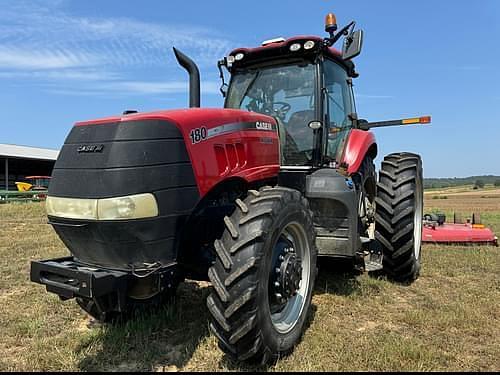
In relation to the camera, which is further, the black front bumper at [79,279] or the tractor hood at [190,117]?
the tractor hood at [190,117]

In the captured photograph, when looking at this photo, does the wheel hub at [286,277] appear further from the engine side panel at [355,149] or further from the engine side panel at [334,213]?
the engine side panel at [355,149]

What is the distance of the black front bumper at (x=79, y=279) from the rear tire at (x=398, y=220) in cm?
318

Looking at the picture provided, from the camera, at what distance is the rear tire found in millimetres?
4793

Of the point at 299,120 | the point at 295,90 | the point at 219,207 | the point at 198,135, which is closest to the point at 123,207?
the point at 198,135

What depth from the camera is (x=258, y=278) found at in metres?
2.74

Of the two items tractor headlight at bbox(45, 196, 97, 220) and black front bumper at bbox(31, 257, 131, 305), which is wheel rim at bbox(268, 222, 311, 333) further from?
tractor headlight at bbox(45, 196, 97, 220)

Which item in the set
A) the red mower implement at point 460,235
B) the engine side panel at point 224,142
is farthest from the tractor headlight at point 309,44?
the red mower implement at point 460,235

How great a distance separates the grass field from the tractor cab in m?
1.54

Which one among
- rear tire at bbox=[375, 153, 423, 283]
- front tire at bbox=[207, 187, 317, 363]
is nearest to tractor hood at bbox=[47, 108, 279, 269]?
front tire at bbox=[207, 187, 317, 363]

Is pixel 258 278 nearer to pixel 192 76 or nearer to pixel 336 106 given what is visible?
pixel 192 76

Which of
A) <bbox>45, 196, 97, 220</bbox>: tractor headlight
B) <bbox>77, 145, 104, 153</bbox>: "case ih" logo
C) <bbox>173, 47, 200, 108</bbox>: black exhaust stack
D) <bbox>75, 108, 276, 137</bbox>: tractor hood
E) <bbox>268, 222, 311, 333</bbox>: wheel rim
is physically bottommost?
<bbox>268, 222, 311, 333</bbox>: wheel rim

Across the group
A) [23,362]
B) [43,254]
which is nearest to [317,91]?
[23,362]

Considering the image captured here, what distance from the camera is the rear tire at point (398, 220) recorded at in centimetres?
479

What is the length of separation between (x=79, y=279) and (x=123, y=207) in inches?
19.8
